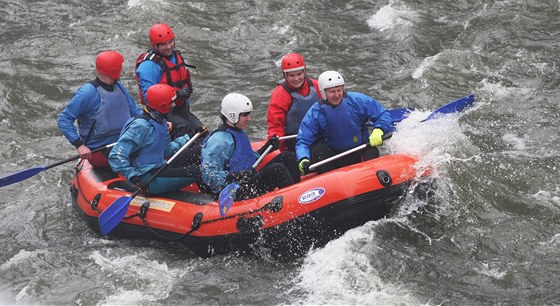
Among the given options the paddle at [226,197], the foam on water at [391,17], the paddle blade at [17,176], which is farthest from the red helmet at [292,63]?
the foam on water at [391,17]

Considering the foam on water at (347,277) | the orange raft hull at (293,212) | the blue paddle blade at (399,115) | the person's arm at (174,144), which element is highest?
the person's arm at (174,144)

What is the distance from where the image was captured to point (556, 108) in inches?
390

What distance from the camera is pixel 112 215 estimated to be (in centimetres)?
686

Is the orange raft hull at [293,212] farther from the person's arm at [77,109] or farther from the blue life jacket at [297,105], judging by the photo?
the blue life jacket at [297,105]

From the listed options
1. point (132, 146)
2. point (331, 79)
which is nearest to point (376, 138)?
point (331, 79)

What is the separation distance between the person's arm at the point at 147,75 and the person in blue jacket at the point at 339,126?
1.90 m

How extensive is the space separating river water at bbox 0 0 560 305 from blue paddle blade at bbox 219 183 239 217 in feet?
1.98

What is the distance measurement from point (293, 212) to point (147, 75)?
2.72 meters

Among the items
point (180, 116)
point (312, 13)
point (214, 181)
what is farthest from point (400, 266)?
point (312, 13)

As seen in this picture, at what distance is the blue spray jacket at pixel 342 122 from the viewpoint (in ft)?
23.9

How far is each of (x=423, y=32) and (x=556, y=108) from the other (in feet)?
11.6

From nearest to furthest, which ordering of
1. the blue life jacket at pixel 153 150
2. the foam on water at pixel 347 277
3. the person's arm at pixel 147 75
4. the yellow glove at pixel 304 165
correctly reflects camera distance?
the foam on water at pixel 347 277
the blue life jacket at pixel 153 150
the yellow glove at pixel 304 165
the person's arm at pixel 147 75

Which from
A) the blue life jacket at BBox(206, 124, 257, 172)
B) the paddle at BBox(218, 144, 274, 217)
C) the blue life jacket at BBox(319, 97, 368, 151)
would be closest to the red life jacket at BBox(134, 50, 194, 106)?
the blue life jacket at BBox(206, 124, 257, 172)

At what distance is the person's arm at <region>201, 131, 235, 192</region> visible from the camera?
668cm
